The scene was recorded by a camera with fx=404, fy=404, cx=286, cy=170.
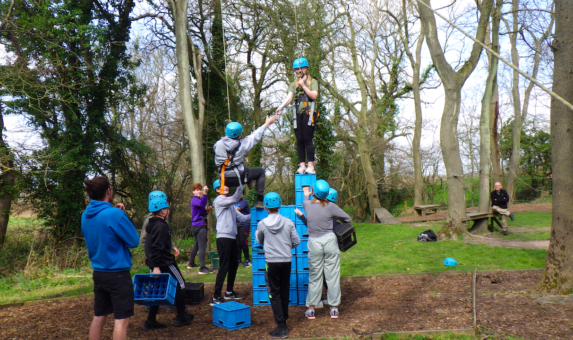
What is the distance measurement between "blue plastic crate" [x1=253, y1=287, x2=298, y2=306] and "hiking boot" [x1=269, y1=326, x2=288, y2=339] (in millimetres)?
1411

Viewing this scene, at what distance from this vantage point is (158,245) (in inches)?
211

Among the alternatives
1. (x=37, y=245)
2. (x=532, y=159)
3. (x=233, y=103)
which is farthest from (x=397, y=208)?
(x=37, y=245)

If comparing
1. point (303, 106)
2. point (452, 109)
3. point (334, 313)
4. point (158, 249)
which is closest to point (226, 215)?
point (158, 249)

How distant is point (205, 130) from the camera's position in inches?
697

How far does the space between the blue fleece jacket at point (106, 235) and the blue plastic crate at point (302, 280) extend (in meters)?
3.10

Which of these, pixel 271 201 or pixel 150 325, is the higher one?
pixel 271 201

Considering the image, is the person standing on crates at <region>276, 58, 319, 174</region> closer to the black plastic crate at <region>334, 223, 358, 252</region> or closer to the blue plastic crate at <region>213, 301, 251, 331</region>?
the black plastic crate at <region>334, 223, 358, 252</region>

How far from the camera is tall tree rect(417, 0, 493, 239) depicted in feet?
36.4

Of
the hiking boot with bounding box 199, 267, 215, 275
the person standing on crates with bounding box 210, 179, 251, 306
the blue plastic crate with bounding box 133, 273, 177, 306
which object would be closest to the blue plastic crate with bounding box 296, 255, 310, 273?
the person standing on crates with bounding box 210, 179, 251, 306

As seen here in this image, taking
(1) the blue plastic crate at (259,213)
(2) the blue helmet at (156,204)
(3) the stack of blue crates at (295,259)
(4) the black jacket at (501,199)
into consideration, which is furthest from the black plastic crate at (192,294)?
(4) the black jacket at (501,199)

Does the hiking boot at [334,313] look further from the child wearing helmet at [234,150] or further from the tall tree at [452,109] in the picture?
the tall tree at [452,109]

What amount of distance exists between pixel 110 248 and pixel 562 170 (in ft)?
20.2

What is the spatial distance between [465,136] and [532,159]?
5.80 m

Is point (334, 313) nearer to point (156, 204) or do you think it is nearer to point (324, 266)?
point (324, 266)
